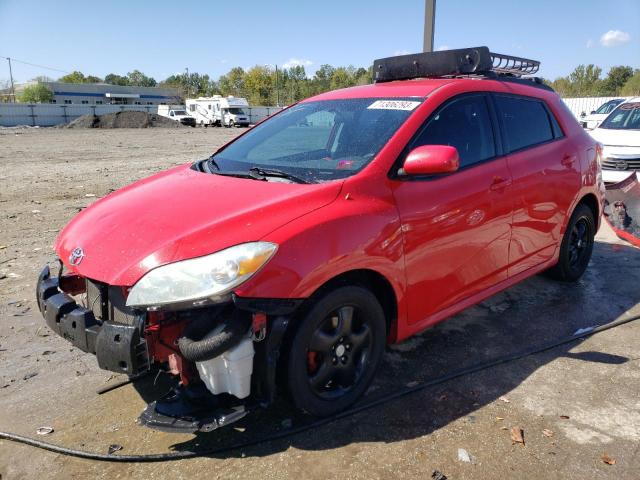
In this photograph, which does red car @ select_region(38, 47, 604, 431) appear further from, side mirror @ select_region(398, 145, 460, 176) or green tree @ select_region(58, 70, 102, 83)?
green tree @ select_region(58, 70, 102, 83)

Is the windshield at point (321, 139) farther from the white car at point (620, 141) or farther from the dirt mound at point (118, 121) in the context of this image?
the dirt mound at point (118, 121)

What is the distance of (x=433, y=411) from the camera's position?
2980 mm

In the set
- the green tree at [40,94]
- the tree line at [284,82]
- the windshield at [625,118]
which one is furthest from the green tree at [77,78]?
the windshield at [625,118]

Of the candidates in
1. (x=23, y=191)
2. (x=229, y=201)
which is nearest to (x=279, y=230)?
(x=229, y=201)

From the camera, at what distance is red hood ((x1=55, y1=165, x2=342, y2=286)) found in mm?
2471

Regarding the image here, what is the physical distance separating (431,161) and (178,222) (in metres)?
1.40

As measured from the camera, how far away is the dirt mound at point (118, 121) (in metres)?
43.3

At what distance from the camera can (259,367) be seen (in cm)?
249

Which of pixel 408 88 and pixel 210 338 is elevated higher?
pixel 408 88

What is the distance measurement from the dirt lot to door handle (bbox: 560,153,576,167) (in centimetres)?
121

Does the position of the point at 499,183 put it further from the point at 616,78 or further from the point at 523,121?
the point at 616,78

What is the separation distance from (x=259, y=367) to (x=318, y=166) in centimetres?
128

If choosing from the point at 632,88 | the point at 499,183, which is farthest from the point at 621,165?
the point at 632,88

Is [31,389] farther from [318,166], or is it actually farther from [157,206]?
[318,166]
